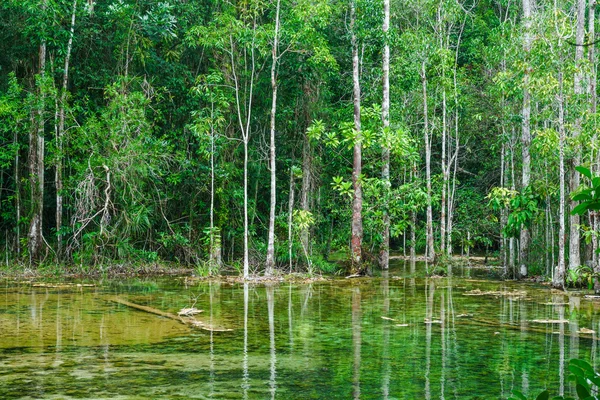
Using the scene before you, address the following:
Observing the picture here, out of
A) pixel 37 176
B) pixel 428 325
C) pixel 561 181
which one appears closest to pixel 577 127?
pixel 561 181

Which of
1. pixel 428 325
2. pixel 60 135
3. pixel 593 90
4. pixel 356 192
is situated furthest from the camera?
pixel 356 192

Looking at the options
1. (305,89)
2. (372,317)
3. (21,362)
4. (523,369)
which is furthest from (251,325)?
(305,89)

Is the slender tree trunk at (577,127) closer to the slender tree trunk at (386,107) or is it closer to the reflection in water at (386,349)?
the reflection in water at (386,349)

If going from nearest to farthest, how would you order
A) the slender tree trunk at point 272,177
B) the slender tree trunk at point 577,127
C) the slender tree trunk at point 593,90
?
the slender tree trunk at point 593,90, the slender tree trunk at point 577,127, the slender tree trunk at point 272,177

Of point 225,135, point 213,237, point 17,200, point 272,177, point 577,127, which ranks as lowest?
point 213,237

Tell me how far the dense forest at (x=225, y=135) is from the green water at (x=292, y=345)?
448cm

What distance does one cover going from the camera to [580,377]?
1.83 metres

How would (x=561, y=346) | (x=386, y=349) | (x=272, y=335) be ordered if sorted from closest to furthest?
(x=386, y=349)
(x=561, y=346)
(x=272, y=335)

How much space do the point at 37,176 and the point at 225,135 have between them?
5170 mm

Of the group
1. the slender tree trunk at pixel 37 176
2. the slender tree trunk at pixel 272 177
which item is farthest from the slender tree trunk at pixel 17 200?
the slender tree trunk at pixel 272 177

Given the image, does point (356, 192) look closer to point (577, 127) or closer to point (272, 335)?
point (577, 127)

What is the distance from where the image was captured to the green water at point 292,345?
6.14 meters

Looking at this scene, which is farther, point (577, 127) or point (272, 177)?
point (272, 177)

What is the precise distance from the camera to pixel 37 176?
18.7 meters
